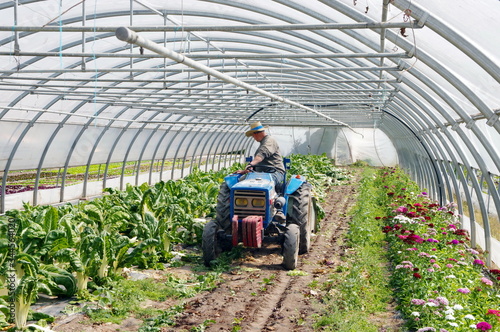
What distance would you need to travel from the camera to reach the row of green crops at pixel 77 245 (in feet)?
19.6

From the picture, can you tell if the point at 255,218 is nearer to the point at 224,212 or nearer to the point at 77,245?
the point at 224,212

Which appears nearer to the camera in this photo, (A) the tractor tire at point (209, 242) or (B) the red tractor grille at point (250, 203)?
(A) the tractor tire at point (209, 242)

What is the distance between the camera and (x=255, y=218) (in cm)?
823

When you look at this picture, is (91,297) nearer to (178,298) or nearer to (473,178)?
(178,298)

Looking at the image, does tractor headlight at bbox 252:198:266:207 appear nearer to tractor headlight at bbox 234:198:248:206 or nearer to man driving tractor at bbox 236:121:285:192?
tractor headlight at bbox 234:198:248:206

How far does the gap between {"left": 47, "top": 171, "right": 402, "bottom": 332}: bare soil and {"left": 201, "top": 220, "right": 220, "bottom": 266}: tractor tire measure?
420 millimetres

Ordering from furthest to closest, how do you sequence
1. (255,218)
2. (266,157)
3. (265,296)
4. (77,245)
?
(266,157) → (255,218) → (77,245) → (265,296)

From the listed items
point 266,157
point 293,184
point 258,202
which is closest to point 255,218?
point 258,202

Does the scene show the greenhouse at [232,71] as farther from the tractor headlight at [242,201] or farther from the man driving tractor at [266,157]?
the tractor headlight at [242,201]

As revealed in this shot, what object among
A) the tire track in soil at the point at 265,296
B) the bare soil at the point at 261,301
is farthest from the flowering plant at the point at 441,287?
the tire track in soil at the point at 265,296

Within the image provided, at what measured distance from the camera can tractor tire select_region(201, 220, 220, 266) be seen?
838 cm

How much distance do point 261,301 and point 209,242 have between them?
1731mm

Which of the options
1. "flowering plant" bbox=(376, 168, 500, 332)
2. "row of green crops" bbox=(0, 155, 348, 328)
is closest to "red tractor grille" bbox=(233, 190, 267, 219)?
"row of green crops" bbox=(0, 155, 348, 328)

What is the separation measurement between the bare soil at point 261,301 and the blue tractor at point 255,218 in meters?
0.43
